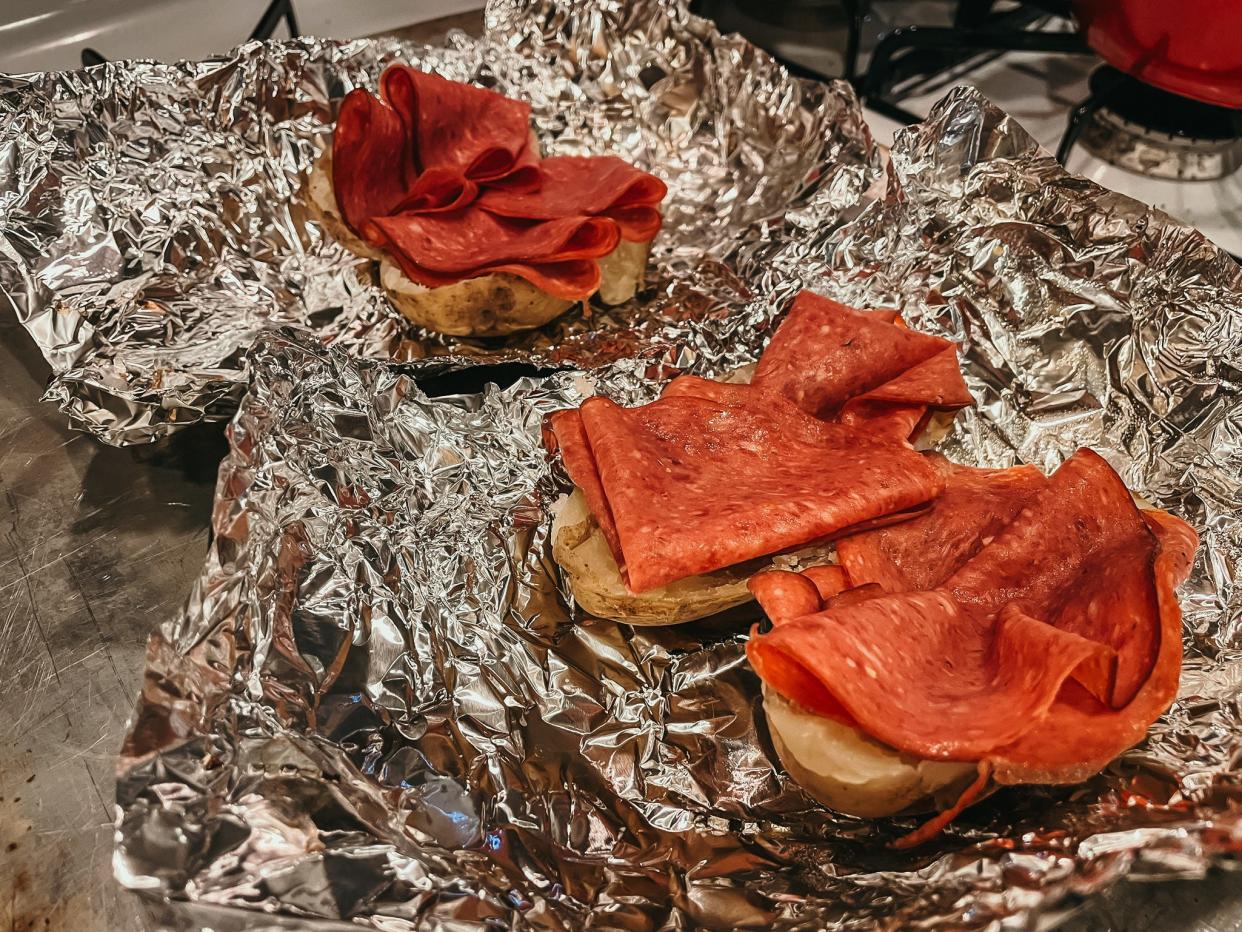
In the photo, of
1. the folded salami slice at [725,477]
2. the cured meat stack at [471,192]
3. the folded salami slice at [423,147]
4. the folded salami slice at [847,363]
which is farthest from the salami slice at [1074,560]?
the folded salami slice at [423,147]

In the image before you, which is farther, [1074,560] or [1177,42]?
[1177,42]

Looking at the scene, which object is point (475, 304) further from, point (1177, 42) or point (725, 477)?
point (1177, 42)

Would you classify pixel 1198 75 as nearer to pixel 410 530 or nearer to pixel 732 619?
pixel 732 619

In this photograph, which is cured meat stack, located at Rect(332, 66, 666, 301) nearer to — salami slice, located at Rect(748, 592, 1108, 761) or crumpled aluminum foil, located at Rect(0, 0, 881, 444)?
crumpled aluminum foil, located at Rect(0, 0, 881, 444)

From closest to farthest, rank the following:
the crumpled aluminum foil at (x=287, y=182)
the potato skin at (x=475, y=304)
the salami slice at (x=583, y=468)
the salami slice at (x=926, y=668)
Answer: the salami slice at (x=926, y=668) → the salami slice at (x=583, y=468) → the crumpled aluminum foil at (x=287, y=182) → the potato skin at (x=475, y=304)

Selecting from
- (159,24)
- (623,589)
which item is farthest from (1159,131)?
(159,24)

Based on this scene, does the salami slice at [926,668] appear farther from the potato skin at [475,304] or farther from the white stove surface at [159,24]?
the white stove surface at [159,24]
